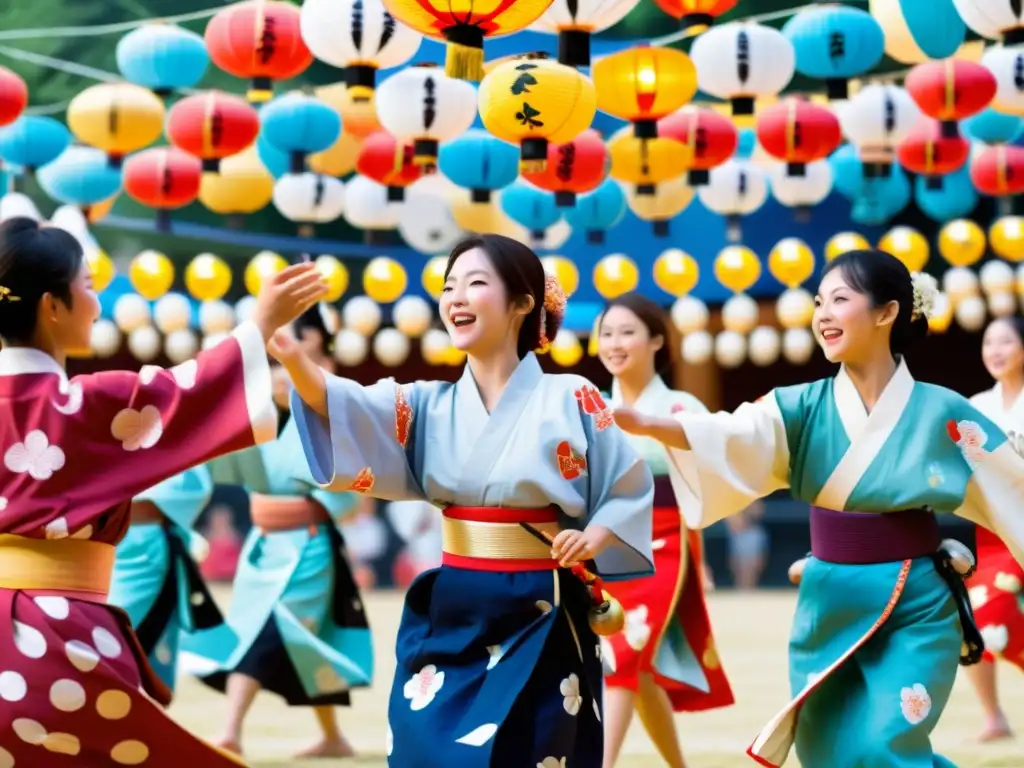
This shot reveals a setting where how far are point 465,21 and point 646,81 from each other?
189cm

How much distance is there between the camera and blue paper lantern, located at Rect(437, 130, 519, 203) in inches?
340

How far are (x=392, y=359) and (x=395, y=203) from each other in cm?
409

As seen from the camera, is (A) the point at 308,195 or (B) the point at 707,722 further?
(A) the point at 308,195

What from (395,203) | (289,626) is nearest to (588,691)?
(289,626)

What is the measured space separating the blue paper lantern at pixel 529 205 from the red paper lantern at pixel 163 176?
6.39ft

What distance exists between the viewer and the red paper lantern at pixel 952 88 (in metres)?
8.58

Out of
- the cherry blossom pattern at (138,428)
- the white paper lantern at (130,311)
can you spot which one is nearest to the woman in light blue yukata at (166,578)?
the cherry blossom pattern at (138,428)

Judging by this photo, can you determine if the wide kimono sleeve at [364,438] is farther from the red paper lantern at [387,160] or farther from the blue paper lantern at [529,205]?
the blue paper lantern at [529,205]

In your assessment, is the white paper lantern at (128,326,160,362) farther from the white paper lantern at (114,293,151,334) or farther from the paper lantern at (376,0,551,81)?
the paper lantern at (376,0,551,81)

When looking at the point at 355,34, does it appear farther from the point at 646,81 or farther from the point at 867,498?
the point at 867,498

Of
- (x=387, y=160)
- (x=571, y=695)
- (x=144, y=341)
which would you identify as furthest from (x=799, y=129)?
(x=144, y=341)

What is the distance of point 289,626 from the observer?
7469mm

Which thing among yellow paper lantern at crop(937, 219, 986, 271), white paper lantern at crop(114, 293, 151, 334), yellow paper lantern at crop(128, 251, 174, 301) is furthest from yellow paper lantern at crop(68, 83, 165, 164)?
yellow paper lantern at crop(937, 219, 986, 271)

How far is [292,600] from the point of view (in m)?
7.53
